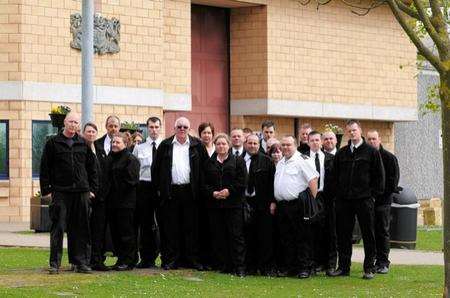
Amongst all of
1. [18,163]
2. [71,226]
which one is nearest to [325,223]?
[71,226]

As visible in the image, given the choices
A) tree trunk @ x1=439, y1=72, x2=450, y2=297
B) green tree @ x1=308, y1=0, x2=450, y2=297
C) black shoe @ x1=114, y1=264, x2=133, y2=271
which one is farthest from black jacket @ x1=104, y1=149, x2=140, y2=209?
tree trunk @ x1=439, y1=72, x2=450, y2=297

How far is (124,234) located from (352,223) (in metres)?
3.16

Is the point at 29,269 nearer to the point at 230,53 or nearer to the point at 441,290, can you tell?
the point at 441,290

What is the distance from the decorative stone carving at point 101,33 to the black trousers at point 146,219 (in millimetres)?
14143

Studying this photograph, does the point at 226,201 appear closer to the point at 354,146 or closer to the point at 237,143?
the point at 237,143

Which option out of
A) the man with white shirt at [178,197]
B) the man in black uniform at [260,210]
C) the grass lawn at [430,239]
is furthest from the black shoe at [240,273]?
the grass lawn at [430,239]

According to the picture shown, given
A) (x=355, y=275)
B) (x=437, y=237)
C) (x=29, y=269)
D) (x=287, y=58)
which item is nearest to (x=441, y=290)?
(x=355, y=275)

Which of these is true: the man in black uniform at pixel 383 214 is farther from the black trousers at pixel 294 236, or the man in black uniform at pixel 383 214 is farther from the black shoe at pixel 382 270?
the black trousers at pixel 294 236

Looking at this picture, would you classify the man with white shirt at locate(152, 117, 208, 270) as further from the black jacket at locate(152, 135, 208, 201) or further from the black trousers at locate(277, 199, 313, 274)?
the black trousers at locate(277, 199, 313, 274)

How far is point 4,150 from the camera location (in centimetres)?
3266

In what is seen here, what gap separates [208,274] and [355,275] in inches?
83.1

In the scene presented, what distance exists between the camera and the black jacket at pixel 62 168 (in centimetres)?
1795

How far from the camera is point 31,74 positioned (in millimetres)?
32531

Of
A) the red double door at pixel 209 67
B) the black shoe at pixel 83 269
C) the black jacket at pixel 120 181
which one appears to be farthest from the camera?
the red double door at pixel 209 67
